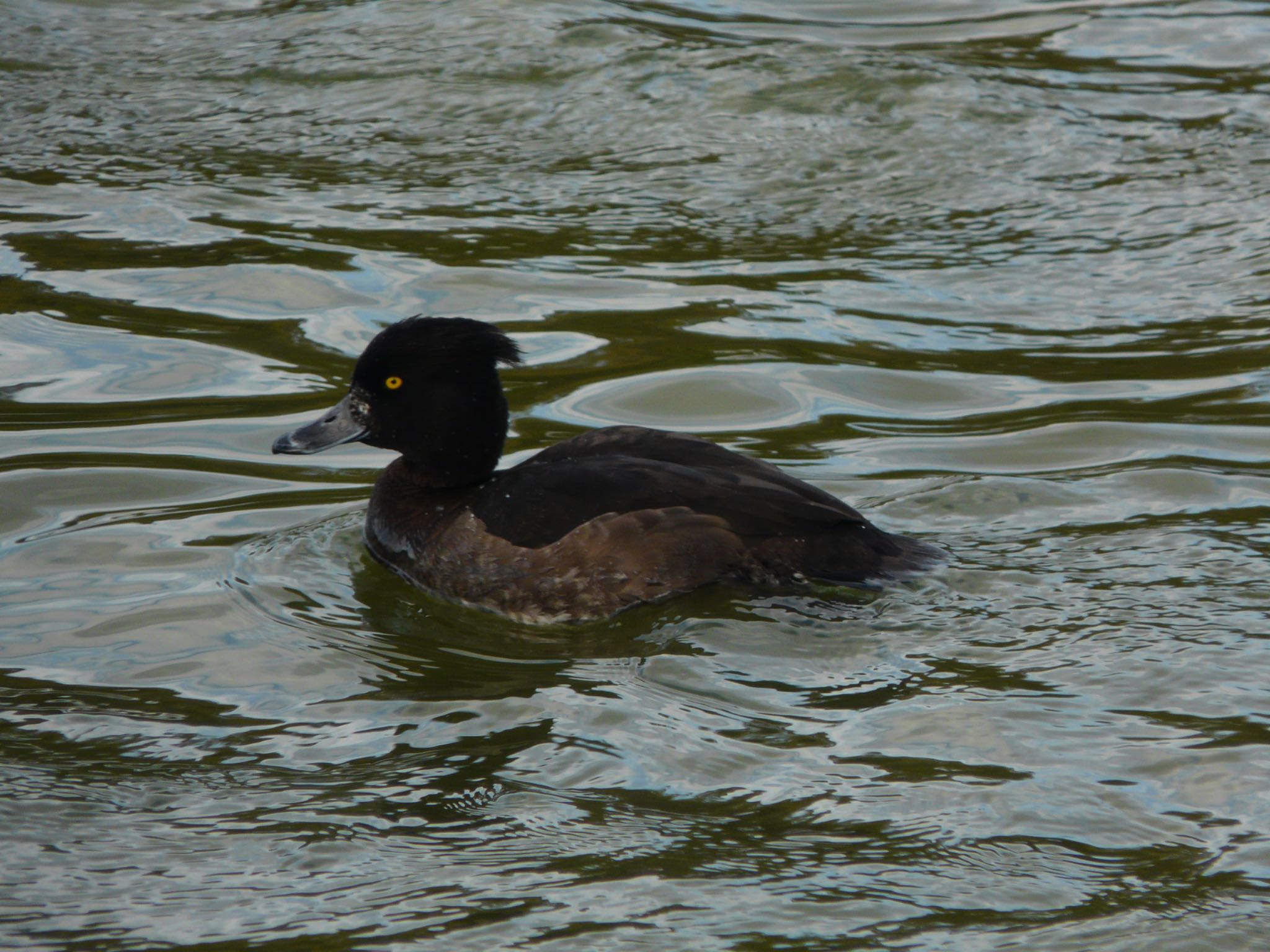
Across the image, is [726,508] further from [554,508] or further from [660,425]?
[660,425]

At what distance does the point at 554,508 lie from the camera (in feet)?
17.8

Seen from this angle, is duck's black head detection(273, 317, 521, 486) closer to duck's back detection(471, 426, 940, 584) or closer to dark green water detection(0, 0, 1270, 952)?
duck's back detection(471, 426, 940, 584)

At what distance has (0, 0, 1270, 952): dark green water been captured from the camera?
3756 mm

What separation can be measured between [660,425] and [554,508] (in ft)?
5.98

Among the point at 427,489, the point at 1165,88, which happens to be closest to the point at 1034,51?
the point at 1165,88

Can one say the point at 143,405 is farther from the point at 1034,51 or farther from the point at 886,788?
the point at 1034,51

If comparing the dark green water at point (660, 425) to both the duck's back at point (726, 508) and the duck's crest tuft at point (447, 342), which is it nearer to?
the duck's back at point (726, 508)

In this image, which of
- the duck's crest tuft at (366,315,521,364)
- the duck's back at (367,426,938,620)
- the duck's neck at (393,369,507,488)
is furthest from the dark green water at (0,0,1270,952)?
the duck's crest tuft at (366,315,521,364)

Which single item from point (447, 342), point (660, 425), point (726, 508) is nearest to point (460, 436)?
point (447, 342)

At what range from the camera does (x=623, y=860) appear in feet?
12.3

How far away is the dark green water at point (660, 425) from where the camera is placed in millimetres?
3756

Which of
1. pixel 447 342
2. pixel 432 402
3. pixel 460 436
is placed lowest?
pixel 460 436

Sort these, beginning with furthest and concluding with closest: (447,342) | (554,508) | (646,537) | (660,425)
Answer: (660,425) < (447,342) < (554,508) < (646,537)

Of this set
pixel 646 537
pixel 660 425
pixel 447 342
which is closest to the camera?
pixel 646 537
